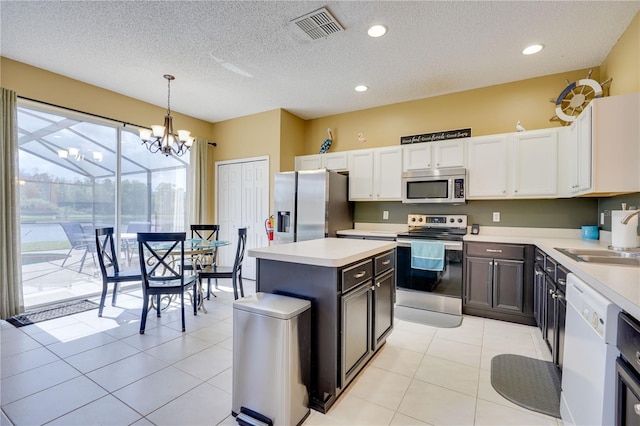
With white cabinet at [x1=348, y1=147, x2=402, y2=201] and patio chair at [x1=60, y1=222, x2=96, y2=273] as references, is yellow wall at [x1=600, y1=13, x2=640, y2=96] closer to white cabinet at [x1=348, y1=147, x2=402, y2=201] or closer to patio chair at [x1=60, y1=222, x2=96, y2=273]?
white cabinet at [x1=348, y1=147, x2=402, y2=201]

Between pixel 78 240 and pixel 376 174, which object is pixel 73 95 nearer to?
pixel 78 240

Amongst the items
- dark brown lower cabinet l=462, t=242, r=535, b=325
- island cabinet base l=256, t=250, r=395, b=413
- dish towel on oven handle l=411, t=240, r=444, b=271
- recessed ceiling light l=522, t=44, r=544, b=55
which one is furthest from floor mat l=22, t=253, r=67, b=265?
recessed ceiling light l=522, t=44, r=544, b=55

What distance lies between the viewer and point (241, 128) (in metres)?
5.20

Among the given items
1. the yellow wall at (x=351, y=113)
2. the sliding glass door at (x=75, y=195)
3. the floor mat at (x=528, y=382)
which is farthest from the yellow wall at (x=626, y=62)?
the sliding glass door at (x=75, y=195)

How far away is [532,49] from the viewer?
2.90 metres

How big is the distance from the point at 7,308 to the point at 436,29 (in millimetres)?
5275

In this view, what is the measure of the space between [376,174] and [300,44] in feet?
6.75

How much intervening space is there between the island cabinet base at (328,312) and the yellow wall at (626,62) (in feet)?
9.14

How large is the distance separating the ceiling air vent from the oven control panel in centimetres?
259

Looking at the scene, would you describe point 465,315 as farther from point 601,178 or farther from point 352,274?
point 352,274

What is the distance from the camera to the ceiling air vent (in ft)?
7.97

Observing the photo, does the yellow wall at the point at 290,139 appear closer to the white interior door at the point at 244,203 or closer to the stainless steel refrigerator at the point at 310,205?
the white interior door at the point at 244,203

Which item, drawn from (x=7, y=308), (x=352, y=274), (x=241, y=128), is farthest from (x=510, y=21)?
(x=7, y=308)

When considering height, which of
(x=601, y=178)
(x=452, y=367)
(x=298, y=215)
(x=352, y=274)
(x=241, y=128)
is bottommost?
(x=452, y=367)
